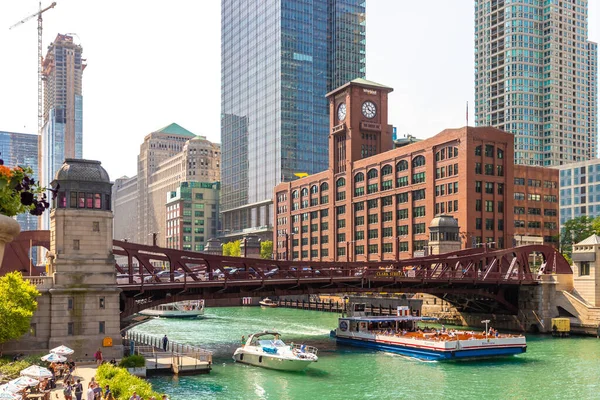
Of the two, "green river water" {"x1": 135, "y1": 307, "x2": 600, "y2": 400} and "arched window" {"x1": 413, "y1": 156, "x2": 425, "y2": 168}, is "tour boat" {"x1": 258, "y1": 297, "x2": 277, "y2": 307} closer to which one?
"arched window" {"x1": 413, "y1": 156, "x2": 425, "y2": 168}

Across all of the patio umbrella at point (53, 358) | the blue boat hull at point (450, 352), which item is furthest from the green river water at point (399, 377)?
the patio umbrella at point (53, 358)

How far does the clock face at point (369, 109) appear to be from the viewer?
6521 inches

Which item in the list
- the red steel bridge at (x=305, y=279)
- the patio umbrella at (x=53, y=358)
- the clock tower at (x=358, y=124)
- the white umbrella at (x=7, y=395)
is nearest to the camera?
the white umbrella at (x=7, y=395)

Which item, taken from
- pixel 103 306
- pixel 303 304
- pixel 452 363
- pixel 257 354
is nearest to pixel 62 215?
pixel 103 306

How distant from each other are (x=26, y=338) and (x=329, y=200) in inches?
4649

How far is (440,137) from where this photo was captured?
134375 millimetres

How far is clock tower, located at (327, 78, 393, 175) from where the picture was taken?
16338cm

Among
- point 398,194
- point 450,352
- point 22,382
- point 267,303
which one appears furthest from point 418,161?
point 22,382

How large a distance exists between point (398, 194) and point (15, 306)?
102913mm

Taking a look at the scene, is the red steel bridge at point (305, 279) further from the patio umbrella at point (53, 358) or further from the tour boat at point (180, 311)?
the tour boat at point (180, 311)

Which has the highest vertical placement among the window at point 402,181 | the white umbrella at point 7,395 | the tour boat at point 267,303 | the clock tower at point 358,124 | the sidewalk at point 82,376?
the clock tower at point 358,124

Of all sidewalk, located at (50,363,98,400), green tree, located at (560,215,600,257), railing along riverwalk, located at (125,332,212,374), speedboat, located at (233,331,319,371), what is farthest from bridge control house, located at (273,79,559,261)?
sidewalk, located at (50,363,98,400)

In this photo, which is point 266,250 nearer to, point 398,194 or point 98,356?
point 398,194

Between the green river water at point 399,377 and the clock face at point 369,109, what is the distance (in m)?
89.1
